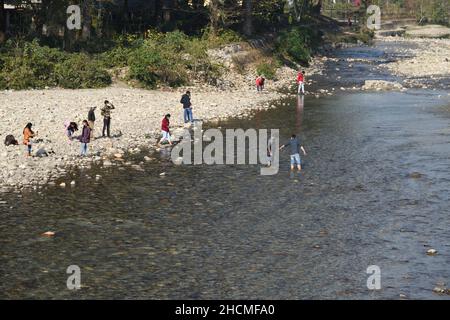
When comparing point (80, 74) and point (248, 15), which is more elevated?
point (248, 15)

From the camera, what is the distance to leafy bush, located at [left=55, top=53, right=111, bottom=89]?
160ft

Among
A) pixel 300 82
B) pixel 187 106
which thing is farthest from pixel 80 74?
pixel 300 82

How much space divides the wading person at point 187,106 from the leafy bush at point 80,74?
36.9 ft

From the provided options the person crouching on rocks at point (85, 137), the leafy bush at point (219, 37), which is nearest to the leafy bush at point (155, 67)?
the leafy bush at point (219, 37)

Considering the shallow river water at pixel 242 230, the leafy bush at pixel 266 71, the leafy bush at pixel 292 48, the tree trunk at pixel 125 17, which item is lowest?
the shallow river water at pixel 242 230

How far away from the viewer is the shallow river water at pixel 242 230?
18.3m

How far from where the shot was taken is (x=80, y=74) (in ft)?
162

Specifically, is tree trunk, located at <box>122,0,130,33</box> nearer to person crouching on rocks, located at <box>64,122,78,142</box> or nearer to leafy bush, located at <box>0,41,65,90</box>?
leafy bush, located at <box>0,41,65,90</box>

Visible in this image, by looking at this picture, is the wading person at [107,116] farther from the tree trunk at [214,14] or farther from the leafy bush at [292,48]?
the leafy bush at [292,48]

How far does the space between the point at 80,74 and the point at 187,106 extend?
41.4ft

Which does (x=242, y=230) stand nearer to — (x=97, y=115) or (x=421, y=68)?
(x=97, y=115)

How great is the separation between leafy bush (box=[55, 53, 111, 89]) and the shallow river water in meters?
18.3
